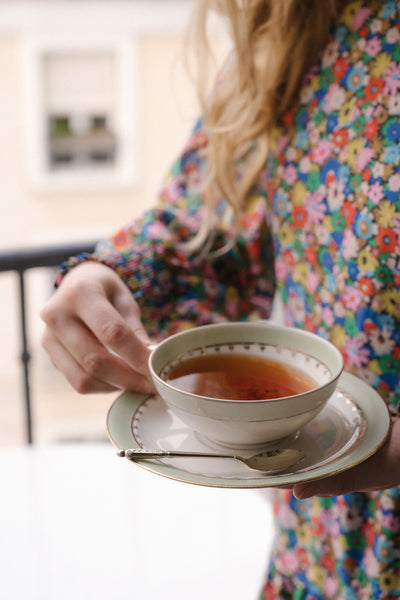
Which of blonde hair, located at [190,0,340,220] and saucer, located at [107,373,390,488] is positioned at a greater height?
blonde hair, located at [190,0,340,220]

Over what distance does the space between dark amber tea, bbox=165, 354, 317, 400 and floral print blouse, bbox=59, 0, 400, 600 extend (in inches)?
5.5

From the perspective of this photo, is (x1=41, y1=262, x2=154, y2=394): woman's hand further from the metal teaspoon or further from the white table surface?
the white table surface

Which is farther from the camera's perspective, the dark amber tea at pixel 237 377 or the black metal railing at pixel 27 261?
the black metal railing at pixel 27 261

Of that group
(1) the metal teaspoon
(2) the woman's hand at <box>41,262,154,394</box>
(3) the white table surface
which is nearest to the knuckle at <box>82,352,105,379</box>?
(2) the woman's hand at <box>41,262,154,394</box>

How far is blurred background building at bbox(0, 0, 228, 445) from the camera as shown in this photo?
991cm

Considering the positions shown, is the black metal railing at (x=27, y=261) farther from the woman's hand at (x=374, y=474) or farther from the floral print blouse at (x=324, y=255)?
the woman's hand at (x=374, y=474)

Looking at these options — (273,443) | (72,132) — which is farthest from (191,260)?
(72,132)

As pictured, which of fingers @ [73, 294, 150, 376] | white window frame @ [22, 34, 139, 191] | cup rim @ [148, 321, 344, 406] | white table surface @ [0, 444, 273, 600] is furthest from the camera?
white window frame @ [22, 34, 139, 191]

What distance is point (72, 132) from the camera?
11.0 meters

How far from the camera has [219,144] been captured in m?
0.92

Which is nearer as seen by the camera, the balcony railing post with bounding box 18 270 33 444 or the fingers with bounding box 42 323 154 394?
the fingers with bounding box 42 323 154 394

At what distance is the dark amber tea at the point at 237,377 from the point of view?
0.61 meters

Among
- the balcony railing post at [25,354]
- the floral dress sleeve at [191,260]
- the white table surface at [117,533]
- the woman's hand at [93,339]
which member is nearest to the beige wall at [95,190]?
the balcony railing post at [25,354]

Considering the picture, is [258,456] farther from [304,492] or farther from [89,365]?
[89,365]
